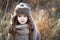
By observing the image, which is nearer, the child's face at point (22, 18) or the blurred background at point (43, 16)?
the child's face at point (22, 18)

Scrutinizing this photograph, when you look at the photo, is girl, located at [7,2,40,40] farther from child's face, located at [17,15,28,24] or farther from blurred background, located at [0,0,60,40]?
blurred background, located at [0,0,60,40]

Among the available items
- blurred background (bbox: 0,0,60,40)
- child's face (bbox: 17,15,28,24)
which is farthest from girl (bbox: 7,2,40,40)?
blurred background (bbox: 0,0,60,40)

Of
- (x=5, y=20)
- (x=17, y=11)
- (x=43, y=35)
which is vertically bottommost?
(x=43, y=35)

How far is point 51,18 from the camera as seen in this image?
308 centimetres

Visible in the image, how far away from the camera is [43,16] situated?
9.88 feet

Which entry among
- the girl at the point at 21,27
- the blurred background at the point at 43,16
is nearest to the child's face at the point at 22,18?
the girl at the point at 21,27

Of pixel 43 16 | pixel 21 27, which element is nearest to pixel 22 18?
pixel 21 27

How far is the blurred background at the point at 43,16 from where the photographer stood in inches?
114

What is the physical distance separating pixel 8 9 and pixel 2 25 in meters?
0.41

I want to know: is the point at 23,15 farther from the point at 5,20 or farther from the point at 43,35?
the point at 5,20

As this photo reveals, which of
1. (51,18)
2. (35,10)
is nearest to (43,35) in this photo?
(51,18)

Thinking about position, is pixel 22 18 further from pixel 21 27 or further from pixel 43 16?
pixel 43 16

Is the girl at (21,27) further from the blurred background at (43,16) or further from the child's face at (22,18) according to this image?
the blurred background at (43,16)

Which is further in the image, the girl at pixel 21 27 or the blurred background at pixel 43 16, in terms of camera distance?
the blurred background at pixel 43 16
